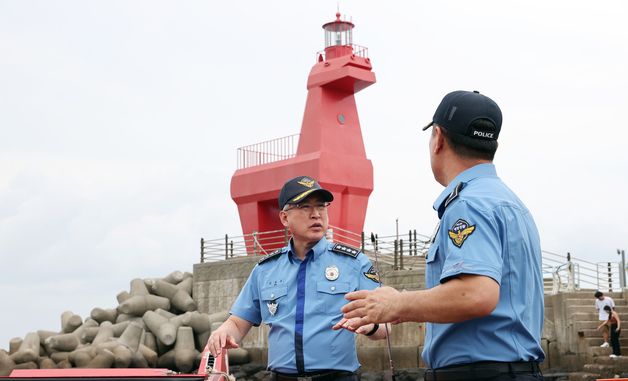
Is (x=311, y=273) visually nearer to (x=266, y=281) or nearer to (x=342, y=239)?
Result: (x=266, y=281)

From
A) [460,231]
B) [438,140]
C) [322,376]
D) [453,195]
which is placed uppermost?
[438,140]

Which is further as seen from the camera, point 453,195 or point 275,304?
point 275,304

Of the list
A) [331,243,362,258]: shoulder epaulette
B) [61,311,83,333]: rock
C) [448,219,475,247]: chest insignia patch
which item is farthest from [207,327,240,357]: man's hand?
[61,311,83,333]: rock

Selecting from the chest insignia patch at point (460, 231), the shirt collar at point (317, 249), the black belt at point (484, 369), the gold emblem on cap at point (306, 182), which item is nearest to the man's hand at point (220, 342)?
the shirt collar at point (317, 249)

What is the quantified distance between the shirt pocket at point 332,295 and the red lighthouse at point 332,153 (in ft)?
62.6

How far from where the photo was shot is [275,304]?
16.0 ft

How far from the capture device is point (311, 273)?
16.1 ft

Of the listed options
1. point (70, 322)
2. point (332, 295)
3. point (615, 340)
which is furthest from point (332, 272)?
point (70, 322)

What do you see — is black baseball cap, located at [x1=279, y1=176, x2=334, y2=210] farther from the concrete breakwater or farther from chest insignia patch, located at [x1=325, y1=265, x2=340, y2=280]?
the concrete breakwater

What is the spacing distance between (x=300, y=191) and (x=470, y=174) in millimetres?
2080

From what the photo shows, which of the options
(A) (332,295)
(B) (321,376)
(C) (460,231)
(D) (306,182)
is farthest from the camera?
(D) (306,182)

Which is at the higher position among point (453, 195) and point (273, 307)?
point (453, 195)

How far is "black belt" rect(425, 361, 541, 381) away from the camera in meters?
2.87

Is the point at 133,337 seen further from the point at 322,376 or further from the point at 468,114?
the point at 468,114
